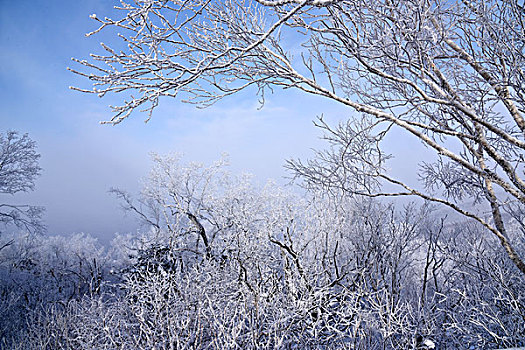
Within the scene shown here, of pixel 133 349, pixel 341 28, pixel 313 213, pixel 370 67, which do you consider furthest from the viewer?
pixel 313 213

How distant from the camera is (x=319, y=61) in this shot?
3760 mm

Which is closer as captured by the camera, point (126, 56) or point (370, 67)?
point (126, 56)

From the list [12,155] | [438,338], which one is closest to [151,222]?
[12,155]

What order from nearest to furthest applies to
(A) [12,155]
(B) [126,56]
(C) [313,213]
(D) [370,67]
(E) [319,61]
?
(B) [126,56], (D) [370,67], (E) [319,61], (C) [313,213], (A) [12,155]

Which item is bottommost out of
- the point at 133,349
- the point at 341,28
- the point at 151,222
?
the point at 133,349

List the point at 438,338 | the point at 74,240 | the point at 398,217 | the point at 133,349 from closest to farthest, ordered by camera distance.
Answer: the point at 133,349 < the point at 438,338 < the point at 398,217 < the point at 74,240

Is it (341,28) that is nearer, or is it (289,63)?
(341,28)

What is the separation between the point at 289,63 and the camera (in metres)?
3.78

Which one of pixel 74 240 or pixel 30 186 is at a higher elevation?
pixel 30 186

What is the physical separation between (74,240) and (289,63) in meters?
32.4

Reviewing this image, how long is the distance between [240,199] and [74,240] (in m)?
21.2

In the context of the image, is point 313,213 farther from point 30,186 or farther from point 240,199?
point 30,186

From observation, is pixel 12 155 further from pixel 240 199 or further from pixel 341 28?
pixel 341 28

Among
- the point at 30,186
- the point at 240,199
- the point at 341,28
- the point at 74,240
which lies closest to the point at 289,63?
the point at 341,28
